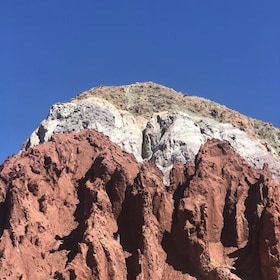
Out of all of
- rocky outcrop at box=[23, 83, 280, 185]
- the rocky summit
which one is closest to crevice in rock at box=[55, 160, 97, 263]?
the rocky summit

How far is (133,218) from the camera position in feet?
169

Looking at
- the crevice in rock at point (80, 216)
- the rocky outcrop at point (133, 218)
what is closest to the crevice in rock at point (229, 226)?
the rocky outcrop at point (133, 218)

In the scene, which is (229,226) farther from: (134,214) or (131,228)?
(131,228)

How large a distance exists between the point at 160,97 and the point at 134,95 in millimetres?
4471

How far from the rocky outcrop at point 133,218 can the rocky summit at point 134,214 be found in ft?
0.30

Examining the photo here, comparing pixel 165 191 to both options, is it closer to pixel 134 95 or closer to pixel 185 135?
pixel 185 135

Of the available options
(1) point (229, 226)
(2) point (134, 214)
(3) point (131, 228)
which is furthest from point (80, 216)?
(1) point (229, 226)

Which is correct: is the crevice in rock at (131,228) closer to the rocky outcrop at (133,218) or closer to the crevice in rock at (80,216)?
the rocky outcrop at (133,218)

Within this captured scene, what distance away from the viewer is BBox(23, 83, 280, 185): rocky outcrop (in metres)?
68.8

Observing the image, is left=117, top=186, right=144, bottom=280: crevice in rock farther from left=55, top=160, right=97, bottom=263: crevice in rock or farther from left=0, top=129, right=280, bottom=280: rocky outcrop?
left=55, top=160, right=97, bottom=263: crevice in rock

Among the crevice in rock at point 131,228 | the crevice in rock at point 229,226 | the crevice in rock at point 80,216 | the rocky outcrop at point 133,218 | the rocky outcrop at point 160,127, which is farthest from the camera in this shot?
the rocky outcrop at point 160,127

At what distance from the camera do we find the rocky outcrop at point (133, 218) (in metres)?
46.4

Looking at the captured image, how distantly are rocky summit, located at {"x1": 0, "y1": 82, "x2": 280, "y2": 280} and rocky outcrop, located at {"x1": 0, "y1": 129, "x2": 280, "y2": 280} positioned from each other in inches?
3.6

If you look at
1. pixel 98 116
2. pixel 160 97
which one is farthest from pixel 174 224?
pixel 160 97
